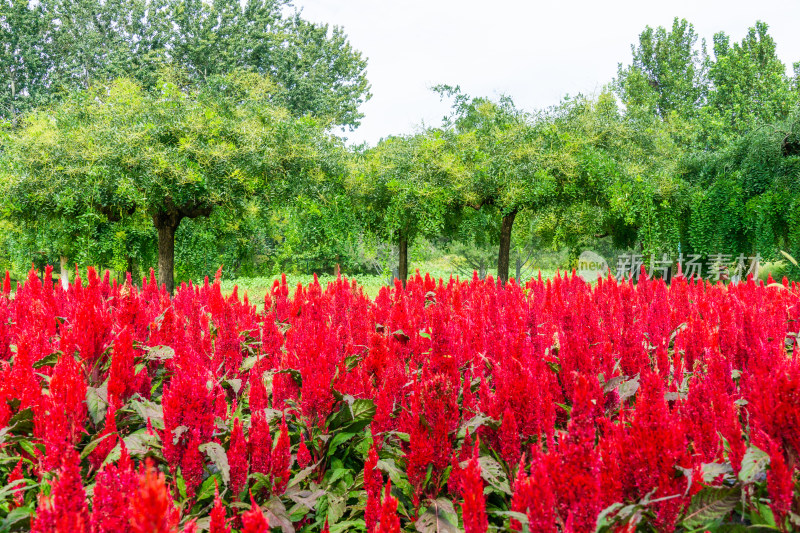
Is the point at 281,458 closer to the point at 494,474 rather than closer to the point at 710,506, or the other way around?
the point at 494,474

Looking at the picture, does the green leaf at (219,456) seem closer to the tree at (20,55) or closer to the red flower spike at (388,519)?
the red flower spike at (388,519)

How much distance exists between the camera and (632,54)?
4012cm

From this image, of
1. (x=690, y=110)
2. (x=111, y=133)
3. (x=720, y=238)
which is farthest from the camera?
(x=690, y=110)

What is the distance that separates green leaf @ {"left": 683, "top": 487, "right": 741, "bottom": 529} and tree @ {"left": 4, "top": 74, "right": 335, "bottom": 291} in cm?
951

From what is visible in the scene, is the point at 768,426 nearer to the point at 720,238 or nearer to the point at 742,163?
the point at 720,238

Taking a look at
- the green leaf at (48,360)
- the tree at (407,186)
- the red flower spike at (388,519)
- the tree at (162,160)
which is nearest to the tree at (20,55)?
the tree at (162,160)

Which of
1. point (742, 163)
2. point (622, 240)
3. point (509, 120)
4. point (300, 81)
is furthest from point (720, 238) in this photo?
point (300, 81)

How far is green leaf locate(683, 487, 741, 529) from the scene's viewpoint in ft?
4.52

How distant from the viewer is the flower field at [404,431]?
4.12 feet

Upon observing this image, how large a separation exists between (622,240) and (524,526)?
53.3 ft

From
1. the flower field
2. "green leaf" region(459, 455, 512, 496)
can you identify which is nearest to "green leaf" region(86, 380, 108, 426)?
the flower field

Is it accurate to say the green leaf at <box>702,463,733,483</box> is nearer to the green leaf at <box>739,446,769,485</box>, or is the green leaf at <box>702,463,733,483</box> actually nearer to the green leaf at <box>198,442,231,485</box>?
the green leaf at <box>739,446,769,485</box>

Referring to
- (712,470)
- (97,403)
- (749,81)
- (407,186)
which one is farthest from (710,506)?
(749,81)

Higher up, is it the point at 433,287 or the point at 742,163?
the point at 742,163
